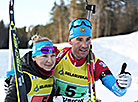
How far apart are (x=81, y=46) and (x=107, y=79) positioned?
1.90 ft

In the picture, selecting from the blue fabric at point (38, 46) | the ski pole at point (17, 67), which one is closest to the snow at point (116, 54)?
the blue fabric at point (38, 46)

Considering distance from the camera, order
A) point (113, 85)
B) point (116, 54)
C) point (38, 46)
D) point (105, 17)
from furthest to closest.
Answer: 1. point (105, 17)
2. point (116, 54)
3. point (113, 85)
4. point (38, 46)

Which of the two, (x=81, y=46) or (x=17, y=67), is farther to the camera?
(x=81, y=46)

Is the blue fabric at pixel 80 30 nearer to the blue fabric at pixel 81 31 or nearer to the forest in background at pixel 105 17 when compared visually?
the blue fabric at pixel 81 31

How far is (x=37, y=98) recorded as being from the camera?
7.13ft

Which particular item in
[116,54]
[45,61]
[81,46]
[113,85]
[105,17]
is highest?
[105,17]

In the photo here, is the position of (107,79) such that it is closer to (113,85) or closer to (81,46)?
(113,85)

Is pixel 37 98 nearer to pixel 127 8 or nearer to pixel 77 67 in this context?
pixel 77 67

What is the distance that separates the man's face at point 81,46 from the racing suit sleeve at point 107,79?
0.33 metres

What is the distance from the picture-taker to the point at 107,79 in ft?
7.79

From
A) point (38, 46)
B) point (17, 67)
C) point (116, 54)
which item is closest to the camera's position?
point (17, 67)

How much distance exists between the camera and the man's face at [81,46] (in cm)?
221

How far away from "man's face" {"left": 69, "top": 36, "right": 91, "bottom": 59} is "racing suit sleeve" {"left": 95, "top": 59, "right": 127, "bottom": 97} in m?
0.33

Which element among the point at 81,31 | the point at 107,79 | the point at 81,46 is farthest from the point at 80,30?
the point at 107,79
